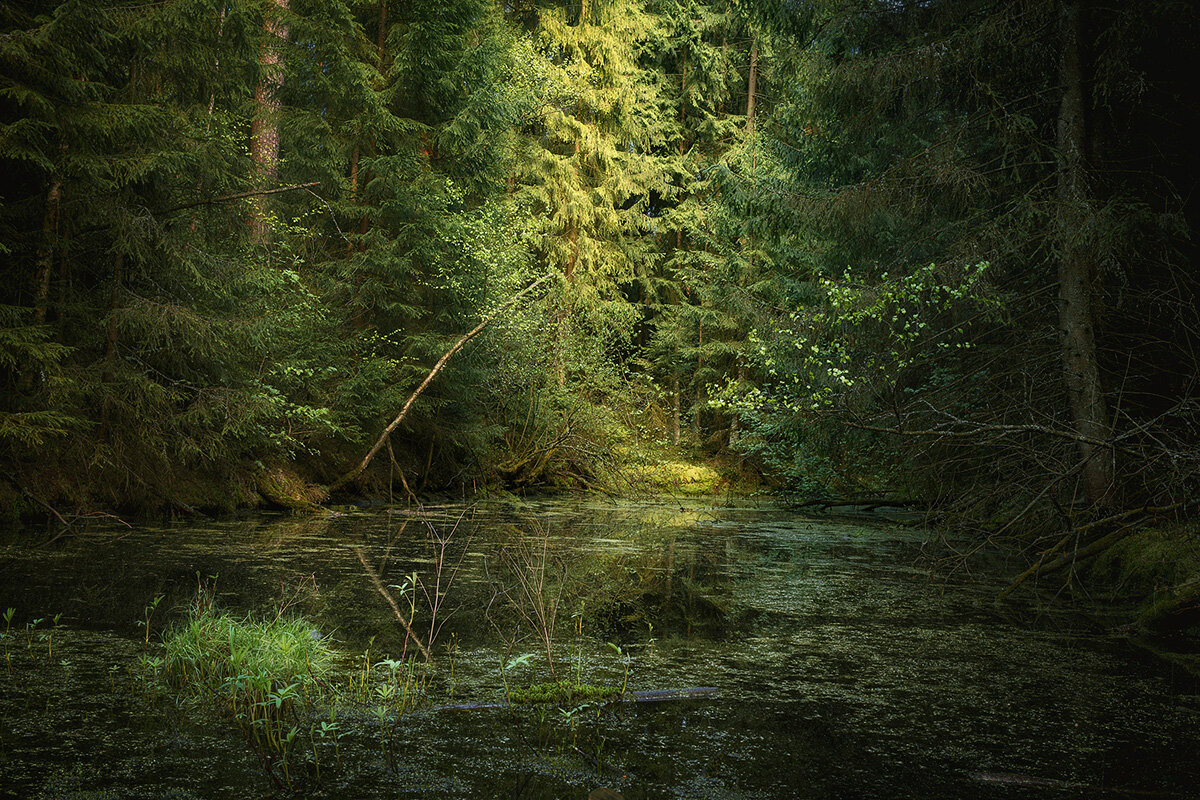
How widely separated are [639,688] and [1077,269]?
599 cm

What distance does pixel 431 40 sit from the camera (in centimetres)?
1355

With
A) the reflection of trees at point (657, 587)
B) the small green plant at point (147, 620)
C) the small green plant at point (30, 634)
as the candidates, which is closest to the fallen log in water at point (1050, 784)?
the reflection of trees at point (657, 587)

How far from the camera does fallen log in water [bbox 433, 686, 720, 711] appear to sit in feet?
12.1

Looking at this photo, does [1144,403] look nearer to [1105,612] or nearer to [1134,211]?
[1134,211]

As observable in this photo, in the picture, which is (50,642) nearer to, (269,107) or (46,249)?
(46,249)

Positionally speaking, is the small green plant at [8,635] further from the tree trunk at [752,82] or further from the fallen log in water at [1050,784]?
the tree trunk at [752,82]

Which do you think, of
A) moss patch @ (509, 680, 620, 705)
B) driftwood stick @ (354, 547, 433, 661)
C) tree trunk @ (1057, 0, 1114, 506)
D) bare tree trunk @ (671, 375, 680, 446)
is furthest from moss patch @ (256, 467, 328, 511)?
bare tree trunk @ (671, 375, 680, 446)

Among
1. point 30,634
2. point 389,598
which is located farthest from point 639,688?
point 30,634

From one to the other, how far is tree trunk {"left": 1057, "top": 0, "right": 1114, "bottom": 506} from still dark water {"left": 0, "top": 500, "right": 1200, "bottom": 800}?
5.41 feet

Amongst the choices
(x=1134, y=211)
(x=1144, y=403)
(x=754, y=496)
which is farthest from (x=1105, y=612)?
(x=754, y=496)

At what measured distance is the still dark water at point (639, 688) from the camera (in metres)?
2.95

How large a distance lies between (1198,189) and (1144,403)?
216 centimetres

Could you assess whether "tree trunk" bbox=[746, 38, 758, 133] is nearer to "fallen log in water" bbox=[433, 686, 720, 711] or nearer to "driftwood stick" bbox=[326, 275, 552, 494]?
"driftwood stick" bbox=[326, 275, 552, 494]

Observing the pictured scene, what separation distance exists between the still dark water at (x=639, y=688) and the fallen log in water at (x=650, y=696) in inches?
2.1
